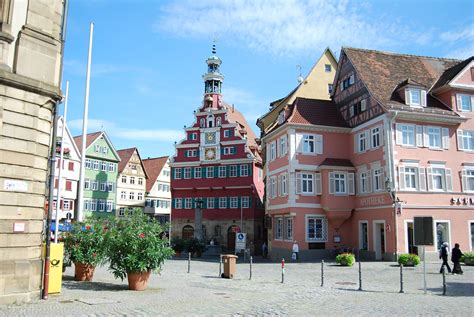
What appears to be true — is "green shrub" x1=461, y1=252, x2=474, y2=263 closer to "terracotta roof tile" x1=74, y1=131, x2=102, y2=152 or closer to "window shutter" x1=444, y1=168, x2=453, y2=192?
"window shutter" x1=444, y1=168, x2=453, y2=192

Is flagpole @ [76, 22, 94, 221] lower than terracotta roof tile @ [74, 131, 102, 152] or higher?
lower

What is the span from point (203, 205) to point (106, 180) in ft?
54.1

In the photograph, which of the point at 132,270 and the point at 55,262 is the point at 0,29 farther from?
the point at 132,270

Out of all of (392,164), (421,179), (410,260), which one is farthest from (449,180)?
(410,260)

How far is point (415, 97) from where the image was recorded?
33.8 m

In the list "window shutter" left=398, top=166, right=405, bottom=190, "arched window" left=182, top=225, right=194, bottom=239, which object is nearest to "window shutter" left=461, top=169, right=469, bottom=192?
"window shutter" left=398, top=166, right=405, bottom=190

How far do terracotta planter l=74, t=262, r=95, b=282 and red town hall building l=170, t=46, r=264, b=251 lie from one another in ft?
115

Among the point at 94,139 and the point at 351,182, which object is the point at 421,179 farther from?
the point at 94,139

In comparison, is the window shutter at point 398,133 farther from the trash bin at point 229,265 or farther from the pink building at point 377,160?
the trash bin at point 229,265

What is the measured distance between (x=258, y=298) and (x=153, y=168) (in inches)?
2532

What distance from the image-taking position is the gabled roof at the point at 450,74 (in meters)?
34.9

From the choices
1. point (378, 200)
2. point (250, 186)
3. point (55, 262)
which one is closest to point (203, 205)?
point (250, 186)

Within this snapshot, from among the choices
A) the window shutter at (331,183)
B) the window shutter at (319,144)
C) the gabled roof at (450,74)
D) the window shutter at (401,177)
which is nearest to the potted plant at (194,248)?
the window shutter at (331,183)

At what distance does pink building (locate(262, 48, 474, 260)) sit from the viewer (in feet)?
106
